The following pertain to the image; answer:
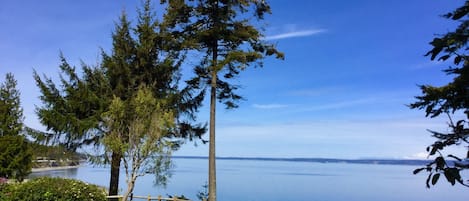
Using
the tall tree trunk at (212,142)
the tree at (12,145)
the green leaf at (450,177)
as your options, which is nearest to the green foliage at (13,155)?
the tree at (12,145)

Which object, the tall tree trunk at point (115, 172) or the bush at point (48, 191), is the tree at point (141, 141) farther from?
the bush at point (48, 191)

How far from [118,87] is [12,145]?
20.6ft

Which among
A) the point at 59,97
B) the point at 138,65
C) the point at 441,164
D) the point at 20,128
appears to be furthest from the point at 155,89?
the point at 441,164

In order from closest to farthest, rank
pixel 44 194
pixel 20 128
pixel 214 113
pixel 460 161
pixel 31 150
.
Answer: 1. pixel 460 161
2. pixel 44 194
3. pixel 214 113
4. pixel 31 150
5. pixel 20 128

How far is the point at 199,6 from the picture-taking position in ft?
50.4

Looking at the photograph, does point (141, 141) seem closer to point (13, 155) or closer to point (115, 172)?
point (115, 172)

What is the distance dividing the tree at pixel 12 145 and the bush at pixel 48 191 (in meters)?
9.04

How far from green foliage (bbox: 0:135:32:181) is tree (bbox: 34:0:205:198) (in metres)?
3.12

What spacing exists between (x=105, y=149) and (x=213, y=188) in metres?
3.99

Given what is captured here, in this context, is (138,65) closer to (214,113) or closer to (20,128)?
(214,113)

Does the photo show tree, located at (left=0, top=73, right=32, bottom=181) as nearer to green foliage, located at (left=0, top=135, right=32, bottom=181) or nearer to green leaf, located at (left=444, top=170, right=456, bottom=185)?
green foliage, located at (left=0, top=135, right=32, bottom=181)

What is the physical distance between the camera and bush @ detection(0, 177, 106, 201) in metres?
10.1

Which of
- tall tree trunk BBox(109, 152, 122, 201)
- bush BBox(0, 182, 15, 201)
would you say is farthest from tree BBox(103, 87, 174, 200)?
bush BBox(0, 182, 15, 201)

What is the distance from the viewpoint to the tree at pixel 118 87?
54.8 feet
